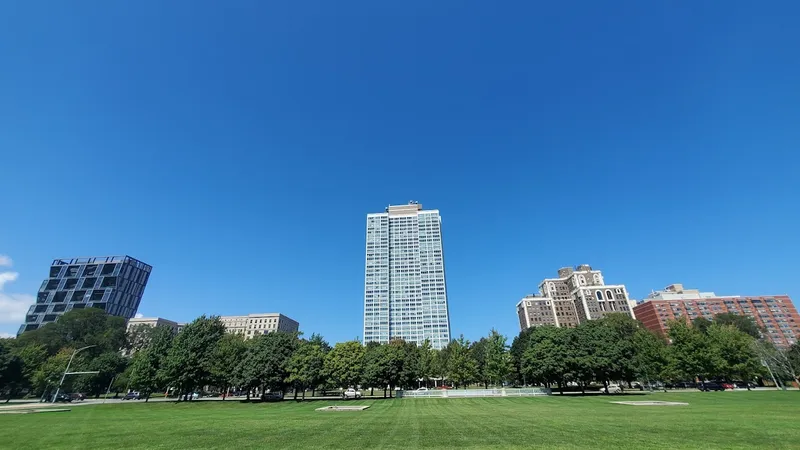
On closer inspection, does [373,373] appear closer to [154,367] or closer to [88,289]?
[154,367]

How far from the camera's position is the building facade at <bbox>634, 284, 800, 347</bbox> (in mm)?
144750

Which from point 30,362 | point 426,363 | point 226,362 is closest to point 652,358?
point 426,363

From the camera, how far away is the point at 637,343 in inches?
2677

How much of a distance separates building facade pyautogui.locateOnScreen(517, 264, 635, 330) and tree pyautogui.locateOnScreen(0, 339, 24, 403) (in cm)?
16762

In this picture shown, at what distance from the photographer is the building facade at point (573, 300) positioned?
5837 inches

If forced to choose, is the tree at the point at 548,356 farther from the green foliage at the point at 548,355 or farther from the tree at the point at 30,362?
the tree at the point at 30,362

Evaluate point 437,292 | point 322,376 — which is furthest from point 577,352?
point 437,292

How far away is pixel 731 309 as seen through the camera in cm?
14925

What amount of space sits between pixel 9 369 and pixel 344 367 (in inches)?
2883

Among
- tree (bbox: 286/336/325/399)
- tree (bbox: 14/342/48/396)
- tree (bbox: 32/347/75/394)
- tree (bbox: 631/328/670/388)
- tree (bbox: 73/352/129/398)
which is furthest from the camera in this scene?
tree (bbox: 73/352/129/398)

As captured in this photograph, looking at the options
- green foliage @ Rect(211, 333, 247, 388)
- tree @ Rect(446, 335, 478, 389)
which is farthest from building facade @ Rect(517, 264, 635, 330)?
green foliage @ Rect(211, 333, 247, 388)

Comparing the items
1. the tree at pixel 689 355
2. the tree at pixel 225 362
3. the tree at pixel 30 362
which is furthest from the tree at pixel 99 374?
the tree at pixel 689 355

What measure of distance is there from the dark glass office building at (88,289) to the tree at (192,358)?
139 metres

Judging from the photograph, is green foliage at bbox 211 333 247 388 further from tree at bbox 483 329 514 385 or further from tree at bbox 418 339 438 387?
tree at bbox 483 329 514 385
